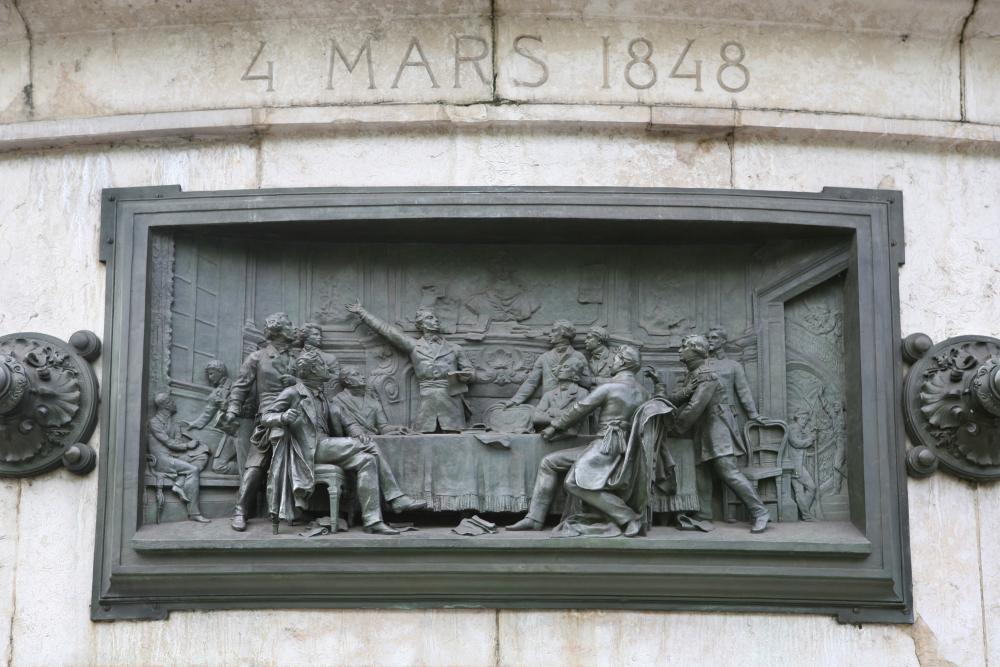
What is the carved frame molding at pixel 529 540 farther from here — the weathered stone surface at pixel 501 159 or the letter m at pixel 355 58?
the letter m at pixel 355 58

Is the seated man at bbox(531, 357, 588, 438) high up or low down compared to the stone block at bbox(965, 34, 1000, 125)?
down

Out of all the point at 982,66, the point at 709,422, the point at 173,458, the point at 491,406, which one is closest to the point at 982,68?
the point at 982,66

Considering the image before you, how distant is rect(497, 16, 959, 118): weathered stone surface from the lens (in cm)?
905

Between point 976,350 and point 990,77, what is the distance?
2.02 m

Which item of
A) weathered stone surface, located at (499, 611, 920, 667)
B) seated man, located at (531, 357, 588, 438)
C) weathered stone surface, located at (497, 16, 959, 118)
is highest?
weathered stone surface, located at (497, 16, 959, 118)

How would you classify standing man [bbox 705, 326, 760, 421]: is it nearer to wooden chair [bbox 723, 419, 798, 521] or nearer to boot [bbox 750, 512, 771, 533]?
wooden chair [bbox 723, 419, 798, 521]

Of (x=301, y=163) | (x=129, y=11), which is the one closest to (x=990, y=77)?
(x=301, y=163)

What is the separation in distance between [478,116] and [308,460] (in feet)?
8.58

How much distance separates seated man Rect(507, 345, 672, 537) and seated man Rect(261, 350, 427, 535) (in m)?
0.90

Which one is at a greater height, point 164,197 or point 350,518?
point 164,197

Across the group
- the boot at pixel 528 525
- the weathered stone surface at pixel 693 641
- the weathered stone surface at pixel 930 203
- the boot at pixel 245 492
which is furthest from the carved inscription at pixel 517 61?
the weathered stone surface at pixel 693 641

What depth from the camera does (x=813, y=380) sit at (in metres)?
9.17

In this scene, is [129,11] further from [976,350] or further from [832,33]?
[976,350]

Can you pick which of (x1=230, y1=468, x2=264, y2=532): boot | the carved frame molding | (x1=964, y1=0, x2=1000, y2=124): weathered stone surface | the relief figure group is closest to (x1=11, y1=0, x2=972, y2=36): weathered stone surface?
(x1=964, y1=0, x2=1000, y2=124): weathered stone surface
